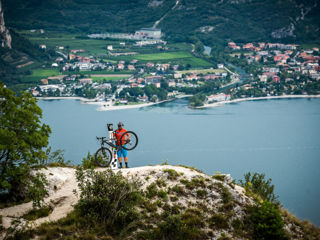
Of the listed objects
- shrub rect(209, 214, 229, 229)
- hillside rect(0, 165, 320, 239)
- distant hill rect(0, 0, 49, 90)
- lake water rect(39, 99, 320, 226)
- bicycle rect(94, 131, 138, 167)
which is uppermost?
bicycle rect(94, 131, 138, 167)

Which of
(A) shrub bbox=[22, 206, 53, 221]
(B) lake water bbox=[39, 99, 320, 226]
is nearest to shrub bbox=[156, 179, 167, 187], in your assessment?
(A) shrub bbox=[22, 206, 53, 221]

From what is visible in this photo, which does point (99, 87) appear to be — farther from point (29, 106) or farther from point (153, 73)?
point (29, 106)

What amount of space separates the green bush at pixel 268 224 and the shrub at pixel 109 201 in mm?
1940

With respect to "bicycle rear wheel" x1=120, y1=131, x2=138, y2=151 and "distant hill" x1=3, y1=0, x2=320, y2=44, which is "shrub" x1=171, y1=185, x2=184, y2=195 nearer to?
"bicycle rear wheel" x1=120, y1=131, x2=138, y2=151

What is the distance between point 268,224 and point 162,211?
1.70m

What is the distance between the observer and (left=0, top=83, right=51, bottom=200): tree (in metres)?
6.65

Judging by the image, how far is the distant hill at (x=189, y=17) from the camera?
4301 inches

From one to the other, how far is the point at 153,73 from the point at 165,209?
69.8 m

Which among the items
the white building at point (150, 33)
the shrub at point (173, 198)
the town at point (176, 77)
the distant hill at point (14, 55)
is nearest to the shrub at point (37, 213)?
the shrub at point (173, 198)

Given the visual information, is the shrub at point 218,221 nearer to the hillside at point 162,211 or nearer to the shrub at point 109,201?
the hillside at point 162,211

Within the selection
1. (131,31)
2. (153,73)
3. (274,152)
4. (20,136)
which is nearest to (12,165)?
(20,136)

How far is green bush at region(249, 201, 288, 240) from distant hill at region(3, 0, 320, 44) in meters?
96.5

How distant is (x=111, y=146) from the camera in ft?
25.9

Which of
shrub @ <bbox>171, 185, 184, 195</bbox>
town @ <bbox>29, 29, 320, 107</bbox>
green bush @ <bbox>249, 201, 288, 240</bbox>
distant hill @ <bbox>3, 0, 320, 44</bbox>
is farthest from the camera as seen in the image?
distant hill @ <bbox>3, 0, 320, 44</bbox>
